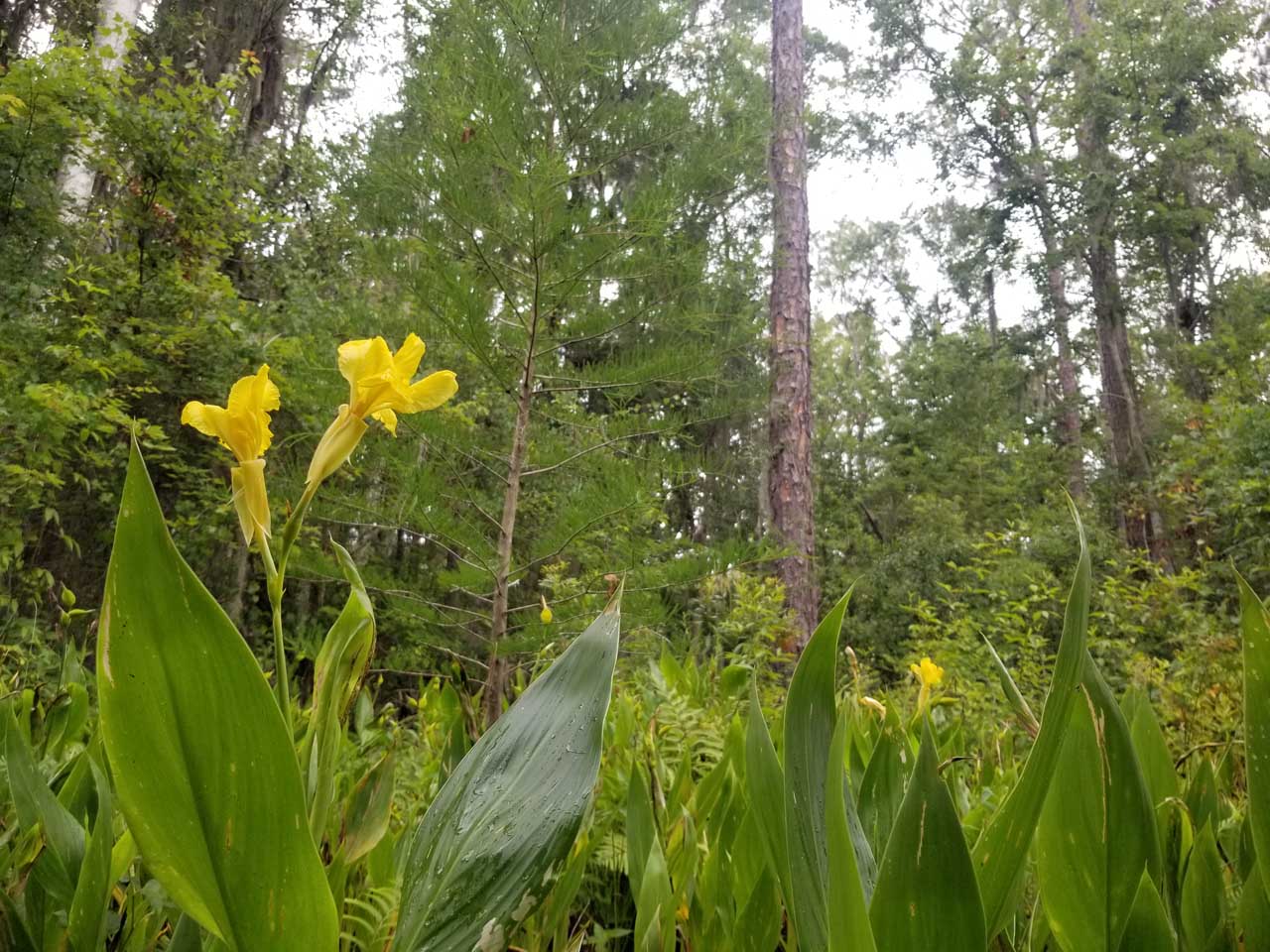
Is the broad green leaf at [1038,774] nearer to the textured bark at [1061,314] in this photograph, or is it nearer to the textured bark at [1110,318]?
the textured bark at [1110,318]

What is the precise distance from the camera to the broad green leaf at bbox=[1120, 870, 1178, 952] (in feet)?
1.47

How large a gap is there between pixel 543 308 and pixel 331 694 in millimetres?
2588

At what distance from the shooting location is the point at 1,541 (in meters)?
3.56

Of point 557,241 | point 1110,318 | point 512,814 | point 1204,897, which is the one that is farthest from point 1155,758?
point 1110,318

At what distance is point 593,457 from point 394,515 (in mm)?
862

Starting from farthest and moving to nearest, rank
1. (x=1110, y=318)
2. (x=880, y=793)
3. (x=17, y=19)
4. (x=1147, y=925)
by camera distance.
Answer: (x=1110, y=318)
(x=17, y=19)
(x=880, y=793)
(x=1147, y=925)

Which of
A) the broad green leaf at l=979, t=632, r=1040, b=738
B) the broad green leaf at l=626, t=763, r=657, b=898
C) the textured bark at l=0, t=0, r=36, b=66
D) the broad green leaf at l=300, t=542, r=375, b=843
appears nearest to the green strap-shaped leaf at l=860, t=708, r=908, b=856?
the broad green leaf at l=979, t=632, r=1040, b=738

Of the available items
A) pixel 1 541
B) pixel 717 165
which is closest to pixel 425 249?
pixel 717 165

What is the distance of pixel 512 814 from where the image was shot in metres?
0.46

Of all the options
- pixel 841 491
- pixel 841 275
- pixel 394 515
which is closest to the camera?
pixel 394 515

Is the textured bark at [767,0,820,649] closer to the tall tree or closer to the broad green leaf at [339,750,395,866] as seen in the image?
the tall tree

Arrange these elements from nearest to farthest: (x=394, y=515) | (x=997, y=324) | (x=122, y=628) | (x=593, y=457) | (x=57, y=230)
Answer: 1. (x=122, y=628)
2. (x=394, y=515)
3. (x=593, y=457)
4. (x=57, y=230)
5. (x=997, y=324)

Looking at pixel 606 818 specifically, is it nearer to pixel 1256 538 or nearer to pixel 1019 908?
pixel 1019 908

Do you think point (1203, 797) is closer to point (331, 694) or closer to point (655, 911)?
point (655, 911)
